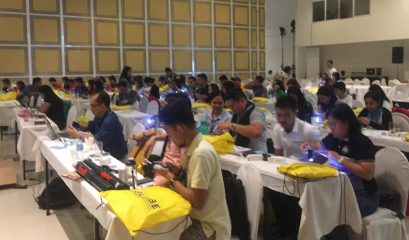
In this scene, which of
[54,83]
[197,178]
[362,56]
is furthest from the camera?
[362,56]

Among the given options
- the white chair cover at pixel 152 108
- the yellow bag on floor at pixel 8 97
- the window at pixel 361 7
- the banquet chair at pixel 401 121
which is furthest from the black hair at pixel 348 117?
the window at pixel 361 7

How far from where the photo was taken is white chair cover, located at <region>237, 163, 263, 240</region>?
7.77 ft

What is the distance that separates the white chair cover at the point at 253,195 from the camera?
2.37 m

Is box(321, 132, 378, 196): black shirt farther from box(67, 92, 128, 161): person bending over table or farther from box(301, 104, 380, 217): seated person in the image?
box(67, 92, 128, 161): person bending over table

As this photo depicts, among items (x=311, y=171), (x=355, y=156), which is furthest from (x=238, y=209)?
(x=355, y=156)

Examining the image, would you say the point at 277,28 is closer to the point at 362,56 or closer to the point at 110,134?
the point at 362,56

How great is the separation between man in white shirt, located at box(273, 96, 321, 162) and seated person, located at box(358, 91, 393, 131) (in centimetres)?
146

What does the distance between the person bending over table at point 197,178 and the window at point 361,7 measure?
14.2m

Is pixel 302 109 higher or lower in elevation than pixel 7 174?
higher

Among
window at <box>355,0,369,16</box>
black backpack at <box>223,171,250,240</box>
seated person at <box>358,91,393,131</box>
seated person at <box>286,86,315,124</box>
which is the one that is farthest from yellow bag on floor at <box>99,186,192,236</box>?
window at <box>355,0,369,16</box>

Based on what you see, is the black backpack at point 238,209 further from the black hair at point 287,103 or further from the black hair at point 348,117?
the black hair at point 287,103

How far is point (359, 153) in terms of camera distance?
264cm

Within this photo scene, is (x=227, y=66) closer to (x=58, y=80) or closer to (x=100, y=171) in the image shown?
(x=58, y=80)

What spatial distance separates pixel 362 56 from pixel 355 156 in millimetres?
14156
